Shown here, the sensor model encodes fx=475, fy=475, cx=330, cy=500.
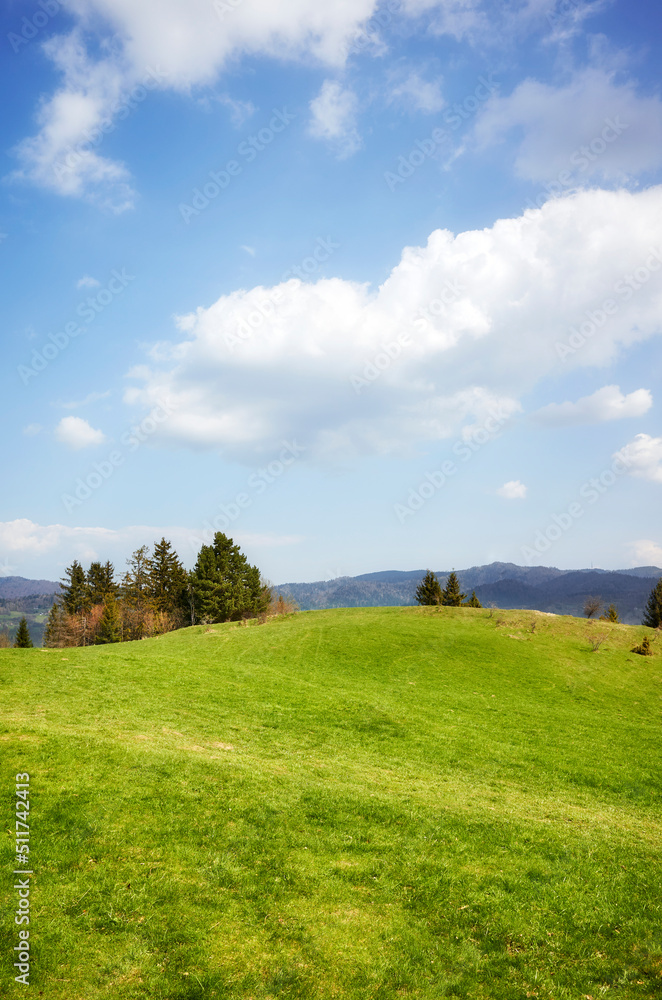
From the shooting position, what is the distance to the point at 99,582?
105m

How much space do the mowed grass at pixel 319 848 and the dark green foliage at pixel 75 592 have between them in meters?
80.2

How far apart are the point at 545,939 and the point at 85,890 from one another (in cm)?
976

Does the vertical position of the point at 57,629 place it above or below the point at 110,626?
below

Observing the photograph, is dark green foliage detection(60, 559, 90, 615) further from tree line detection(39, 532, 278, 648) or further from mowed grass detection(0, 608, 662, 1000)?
mowed grass detection(0, 608, 662, 1000)

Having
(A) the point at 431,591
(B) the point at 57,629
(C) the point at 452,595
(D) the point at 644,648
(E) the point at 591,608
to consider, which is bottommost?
(B) the point at 57,629

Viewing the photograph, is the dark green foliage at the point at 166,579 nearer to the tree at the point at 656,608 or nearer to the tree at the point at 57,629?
the tree at the point at 57,629

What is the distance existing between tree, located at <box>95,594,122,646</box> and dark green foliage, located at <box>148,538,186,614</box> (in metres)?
8.82

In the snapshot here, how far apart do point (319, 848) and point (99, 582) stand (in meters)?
106

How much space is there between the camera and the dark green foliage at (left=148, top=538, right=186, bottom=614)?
98.9 meters

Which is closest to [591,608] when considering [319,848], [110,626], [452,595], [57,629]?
[452,595]

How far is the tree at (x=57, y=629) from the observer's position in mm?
93125

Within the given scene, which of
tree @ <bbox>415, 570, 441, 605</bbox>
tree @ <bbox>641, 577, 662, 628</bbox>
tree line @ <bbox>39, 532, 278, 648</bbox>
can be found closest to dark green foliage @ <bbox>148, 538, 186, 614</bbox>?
tree line @ <bbox>39, 532, 278, 648</bbox>

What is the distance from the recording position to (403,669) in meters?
40.7

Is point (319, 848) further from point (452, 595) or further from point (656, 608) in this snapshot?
point (656, 608)
